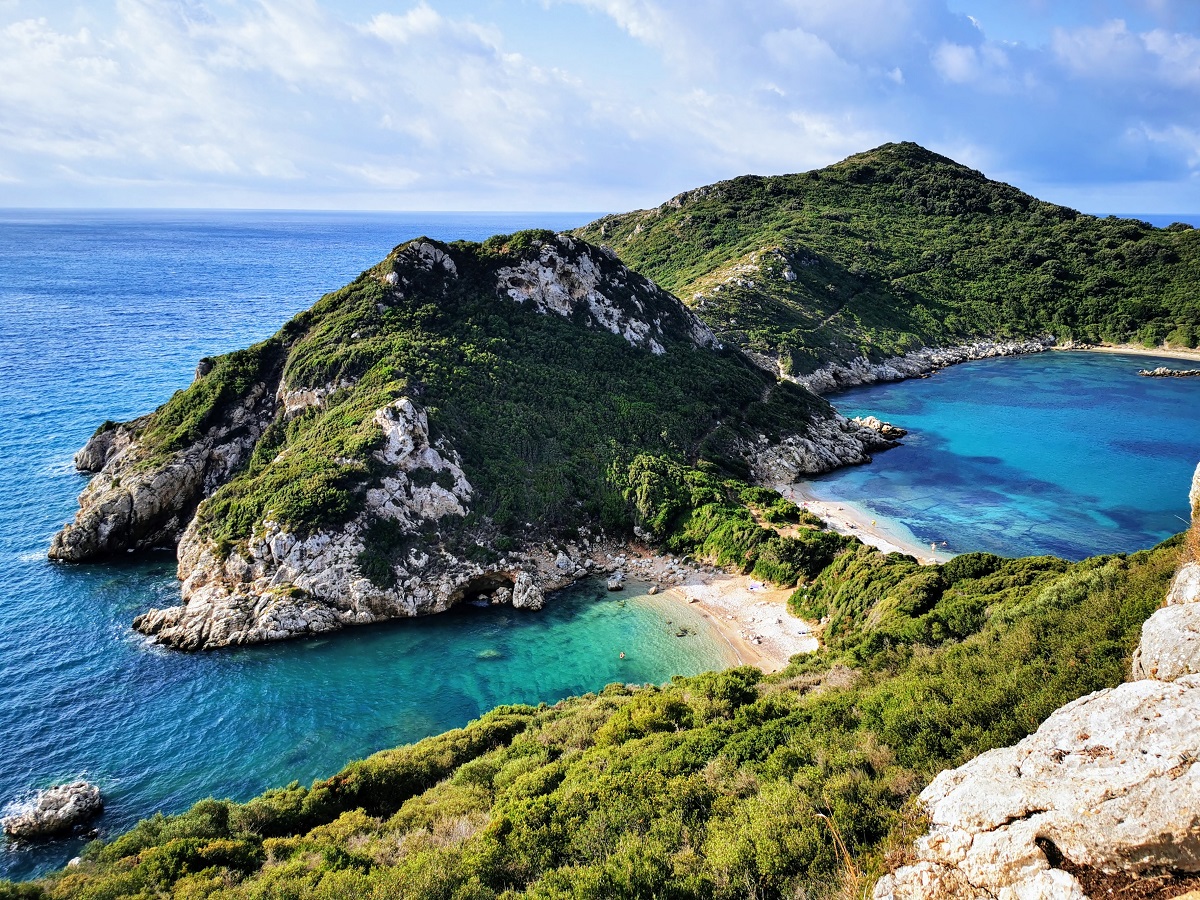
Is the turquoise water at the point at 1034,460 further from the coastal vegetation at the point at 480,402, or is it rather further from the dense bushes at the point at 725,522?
the coastal vegetation at the point at 480,402

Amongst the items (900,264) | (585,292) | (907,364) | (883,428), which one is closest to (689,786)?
(585,292)

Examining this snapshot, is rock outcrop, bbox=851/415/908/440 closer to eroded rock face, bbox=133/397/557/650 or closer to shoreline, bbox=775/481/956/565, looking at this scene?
shoreline, bbox=775/481/956/565

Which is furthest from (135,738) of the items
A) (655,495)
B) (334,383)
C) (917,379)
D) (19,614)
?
(917,379)

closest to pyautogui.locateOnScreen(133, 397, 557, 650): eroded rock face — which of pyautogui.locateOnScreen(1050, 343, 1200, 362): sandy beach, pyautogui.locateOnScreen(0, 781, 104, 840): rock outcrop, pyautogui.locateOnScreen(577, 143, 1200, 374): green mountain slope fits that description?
pyautogui.locateOnScreen(0, 781, 104, 840): rock outcrop

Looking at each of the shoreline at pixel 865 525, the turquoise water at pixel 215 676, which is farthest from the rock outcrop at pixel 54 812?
the shoreline at pixel 865 525

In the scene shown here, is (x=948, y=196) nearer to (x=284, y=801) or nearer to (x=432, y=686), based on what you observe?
(x=432, y=686)

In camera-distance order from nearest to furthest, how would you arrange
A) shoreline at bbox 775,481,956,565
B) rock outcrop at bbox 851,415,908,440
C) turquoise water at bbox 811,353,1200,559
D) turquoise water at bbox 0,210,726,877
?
turquoise water at bbox 0,210,726,877 → shoreline at bbox 775,481,956,565 → turquoise water at bbox 811,353,1200,559 → rock outcrop at bbox 851,415,908,440
